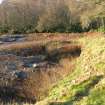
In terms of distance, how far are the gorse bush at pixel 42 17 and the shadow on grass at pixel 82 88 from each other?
2962 centimetres

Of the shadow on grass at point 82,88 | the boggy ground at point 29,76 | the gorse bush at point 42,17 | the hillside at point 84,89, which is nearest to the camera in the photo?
the hillside at point 84,89

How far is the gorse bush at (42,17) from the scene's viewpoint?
46.8 meters

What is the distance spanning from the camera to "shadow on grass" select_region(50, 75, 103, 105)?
1252cm

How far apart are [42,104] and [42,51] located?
714 inches

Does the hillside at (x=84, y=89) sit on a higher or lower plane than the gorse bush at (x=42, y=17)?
higher

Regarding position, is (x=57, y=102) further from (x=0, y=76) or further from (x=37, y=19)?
(x=37, y=19)

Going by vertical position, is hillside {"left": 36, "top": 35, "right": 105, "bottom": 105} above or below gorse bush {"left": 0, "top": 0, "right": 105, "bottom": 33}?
above

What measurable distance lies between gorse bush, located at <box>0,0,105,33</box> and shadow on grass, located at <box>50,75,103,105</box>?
29624 mm

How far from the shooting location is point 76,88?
545 inches

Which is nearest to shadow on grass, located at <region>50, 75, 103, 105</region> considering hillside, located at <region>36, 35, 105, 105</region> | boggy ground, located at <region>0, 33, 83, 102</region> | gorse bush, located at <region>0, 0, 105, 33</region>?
hillside, located at <region>36, 35, 105, 105</region>

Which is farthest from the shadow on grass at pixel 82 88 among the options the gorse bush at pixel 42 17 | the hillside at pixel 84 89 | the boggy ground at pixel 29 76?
the gorse bush at pixel 42 17

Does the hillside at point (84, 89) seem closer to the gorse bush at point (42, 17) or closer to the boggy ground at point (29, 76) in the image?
the boggy ground at point (29, 76)

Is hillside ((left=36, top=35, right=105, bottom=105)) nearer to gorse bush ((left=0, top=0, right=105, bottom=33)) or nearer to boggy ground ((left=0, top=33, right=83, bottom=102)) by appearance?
boggy ground ((left=0, top=33, right=83, bottom=102))

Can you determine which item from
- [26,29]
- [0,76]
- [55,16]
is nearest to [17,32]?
[26,29]
